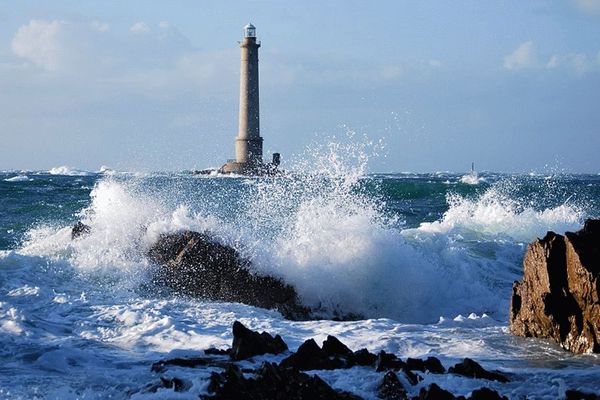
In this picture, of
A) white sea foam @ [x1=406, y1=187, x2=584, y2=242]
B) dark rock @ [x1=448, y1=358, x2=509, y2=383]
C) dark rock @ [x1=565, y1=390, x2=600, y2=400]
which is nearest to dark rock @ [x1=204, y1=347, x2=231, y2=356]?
dark rock @ [x1=448, y1=358, x2=509, y2=383]

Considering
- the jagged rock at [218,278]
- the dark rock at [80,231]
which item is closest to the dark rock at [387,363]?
the jagged rock at [218,278]

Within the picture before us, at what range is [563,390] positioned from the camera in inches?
172

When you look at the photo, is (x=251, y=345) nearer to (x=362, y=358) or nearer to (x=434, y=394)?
(x=362, y=358)

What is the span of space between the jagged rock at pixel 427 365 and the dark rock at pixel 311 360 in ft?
1.32

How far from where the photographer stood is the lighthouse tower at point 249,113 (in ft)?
130

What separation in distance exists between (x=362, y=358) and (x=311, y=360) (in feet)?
1.08

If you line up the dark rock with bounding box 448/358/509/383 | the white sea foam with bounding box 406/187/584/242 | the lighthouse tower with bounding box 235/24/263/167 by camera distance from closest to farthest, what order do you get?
the dark rock with bounding box 448/358/509/383 → the white sea foam with bounding box 406/187/584/242 → the lighthouse tower with bounding box 235/24/263/167

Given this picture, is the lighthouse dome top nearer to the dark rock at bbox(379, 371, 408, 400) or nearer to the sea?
the sea

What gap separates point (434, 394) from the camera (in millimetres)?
4023

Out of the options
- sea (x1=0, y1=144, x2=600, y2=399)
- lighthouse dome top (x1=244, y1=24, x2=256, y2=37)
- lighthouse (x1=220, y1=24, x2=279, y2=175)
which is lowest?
sea (x1=0, y1=144, x2=600, y2=399)

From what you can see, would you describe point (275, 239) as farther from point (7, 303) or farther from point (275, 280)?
point (7, 303)

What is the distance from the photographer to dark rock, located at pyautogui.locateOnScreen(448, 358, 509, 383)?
4.57 meters

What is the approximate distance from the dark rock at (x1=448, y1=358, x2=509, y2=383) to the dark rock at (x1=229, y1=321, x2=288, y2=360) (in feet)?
4.22

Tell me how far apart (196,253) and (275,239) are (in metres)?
1.30
